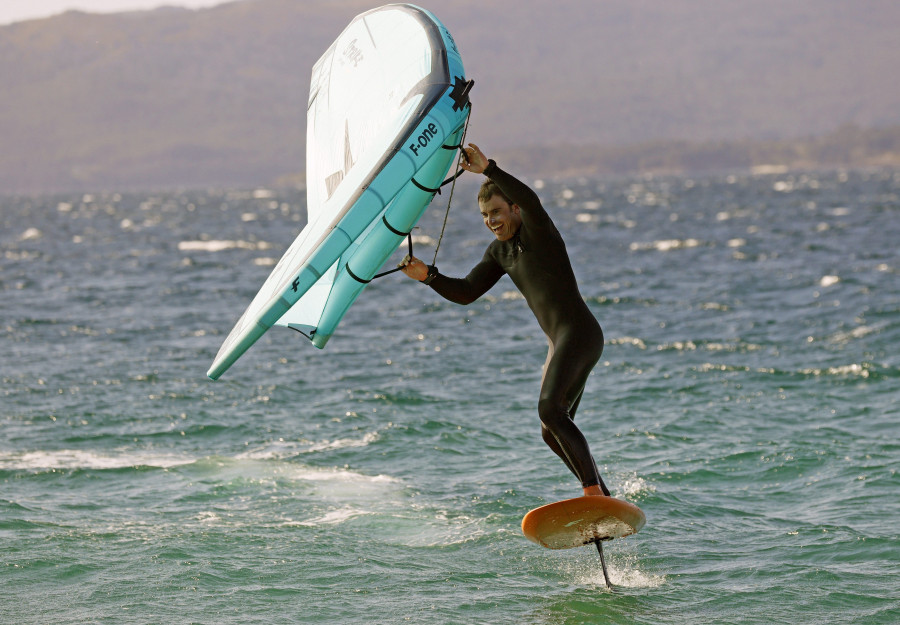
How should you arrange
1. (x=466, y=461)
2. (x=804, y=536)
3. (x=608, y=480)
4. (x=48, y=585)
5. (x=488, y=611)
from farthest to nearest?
(x=466, y=461) → (x=608, y=480) → (x=804, y=536) → (x=48, y=585) → (x=488, y=611)

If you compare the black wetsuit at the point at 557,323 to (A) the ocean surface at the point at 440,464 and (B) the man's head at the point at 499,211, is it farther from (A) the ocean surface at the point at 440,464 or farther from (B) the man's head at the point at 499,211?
(A) the ocean surface at the point at 440,464

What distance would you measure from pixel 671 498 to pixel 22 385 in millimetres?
10226

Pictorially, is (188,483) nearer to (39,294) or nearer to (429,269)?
(429,269)

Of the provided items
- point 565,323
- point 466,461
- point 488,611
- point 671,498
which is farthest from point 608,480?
point 565,323

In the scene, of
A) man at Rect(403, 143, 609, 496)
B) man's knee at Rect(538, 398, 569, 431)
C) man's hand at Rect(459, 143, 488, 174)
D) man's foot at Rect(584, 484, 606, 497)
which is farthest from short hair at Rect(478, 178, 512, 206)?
man's foot at Rect(584, 484, 606, 497)

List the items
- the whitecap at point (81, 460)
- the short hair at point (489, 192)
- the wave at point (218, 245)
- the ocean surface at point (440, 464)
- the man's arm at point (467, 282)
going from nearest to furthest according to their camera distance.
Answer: the short hair at point (489, 192)
the man's arm at point (467, 282)
the ocean surface at point (440, 464)
the whitecap at point (81, 460)
the wave at point (218, 245)

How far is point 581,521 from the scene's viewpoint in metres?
→ 6.70

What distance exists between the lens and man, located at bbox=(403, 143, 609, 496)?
21.8 ft

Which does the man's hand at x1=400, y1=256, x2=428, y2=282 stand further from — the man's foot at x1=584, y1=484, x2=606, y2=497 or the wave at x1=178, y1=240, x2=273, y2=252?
the wave at x1=178, y1=240, x2=273, y2=252

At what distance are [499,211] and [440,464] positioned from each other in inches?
213

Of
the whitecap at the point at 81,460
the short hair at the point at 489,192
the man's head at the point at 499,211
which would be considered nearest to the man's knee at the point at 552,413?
the man's head at the point at 499,211

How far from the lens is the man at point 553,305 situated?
21.8ft

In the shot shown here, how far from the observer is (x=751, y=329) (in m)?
20.1

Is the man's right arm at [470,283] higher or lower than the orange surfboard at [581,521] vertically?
higher
